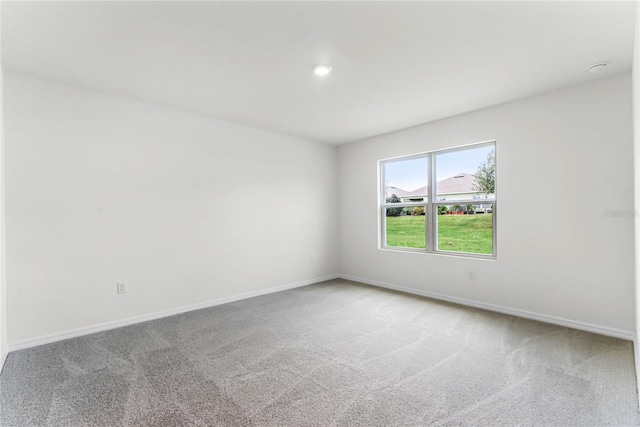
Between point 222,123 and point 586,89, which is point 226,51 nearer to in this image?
point 222,123

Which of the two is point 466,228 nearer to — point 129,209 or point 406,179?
point 406,179

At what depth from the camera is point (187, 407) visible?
71.9 inches

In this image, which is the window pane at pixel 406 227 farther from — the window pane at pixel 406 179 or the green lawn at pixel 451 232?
the window pane at pixel 406 179

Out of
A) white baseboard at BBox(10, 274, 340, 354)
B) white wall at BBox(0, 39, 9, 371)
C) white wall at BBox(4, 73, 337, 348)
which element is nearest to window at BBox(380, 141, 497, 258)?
white wall at BBox(4, 73, 337, 348)

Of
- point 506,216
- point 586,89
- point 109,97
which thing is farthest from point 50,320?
point 586,89

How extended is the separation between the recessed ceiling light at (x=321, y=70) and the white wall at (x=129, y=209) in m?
1.88

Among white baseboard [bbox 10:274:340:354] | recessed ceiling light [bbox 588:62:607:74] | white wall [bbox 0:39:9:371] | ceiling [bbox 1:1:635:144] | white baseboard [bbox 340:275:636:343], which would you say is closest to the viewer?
ceiling [bbox 1:1:635:144]

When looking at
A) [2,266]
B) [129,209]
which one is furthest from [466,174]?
[2,266]

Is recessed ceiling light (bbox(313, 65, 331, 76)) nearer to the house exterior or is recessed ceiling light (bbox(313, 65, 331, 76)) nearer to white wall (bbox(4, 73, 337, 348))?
white wall (bbox(4, 73, 337, 348))

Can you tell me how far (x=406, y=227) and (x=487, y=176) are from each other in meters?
1.37

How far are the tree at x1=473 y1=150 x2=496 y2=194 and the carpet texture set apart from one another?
1551mm

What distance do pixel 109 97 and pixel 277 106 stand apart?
175cm

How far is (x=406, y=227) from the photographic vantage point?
469cm

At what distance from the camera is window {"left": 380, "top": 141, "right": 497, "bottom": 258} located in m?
3.80
